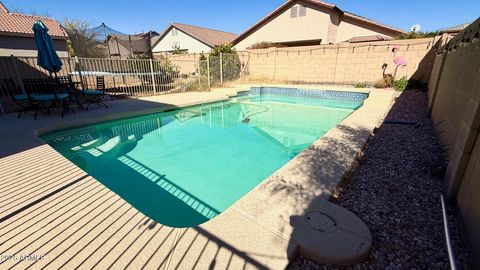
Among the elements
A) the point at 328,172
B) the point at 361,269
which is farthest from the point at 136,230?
the point at 328,172

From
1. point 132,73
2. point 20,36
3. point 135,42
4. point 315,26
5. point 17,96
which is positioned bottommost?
point 17,96

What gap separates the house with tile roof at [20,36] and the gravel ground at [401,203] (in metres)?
15.7

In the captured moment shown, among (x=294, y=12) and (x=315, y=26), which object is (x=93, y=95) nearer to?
(x=315, y=26)

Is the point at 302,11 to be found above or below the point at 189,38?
above

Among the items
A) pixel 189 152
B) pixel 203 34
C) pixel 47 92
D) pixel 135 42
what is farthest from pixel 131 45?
pixel 189 152

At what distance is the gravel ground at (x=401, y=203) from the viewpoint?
178cm

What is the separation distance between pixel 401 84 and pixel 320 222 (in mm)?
11888

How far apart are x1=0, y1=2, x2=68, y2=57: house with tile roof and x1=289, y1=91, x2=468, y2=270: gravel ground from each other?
15740 millimetres

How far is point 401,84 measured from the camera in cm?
1097

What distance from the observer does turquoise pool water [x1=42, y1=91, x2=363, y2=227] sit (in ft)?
11.8

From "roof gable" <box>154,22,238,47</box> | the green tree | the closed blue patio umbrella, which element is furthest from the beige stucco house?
the closed blue patio umbrella

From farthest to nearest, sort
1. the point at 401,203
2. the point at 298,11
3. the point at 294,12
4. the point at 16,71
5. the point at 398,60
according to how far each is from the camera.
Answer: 1. the point at 294,12
2. the point at 298,11
3. the point at 398,60
4. the point at 16,71
5. the point at 401,203

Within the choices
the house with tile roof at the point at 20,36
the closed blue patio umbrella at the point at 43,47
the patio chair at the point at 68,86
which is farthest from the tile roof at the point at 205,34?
the closed blue patio umbrella at the point at 43,47

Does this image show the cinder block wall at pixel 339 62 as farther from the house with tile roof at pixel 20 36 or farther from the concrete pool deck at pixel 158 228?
the concrete pool deck at pixel 158 228
